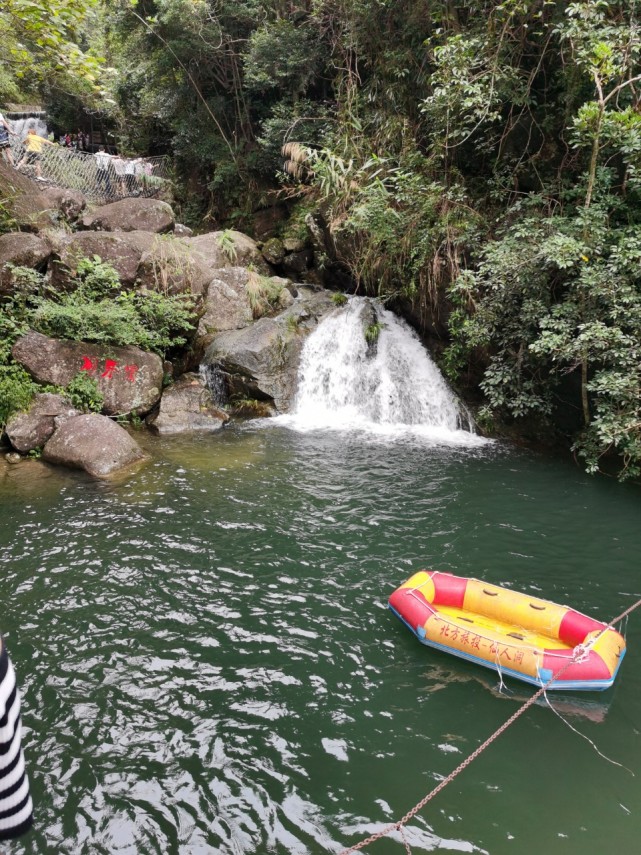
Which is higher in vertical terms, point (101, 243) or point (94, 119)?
point (94, 119)

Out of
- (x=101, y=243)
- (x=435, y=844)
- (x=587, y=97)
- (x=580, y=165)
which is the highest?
(x=587, y=97)

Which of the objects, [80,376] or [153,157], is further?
[153,157]

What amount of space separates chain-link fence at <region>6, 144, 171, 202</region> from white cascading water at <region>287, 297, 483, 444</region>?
943 cm

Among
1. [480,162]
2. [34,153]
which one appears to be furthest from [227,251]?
[480,162]

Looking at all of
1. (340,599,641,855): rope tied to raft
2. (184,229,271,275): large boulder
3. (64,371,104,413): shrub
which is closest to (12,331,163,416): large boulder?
(64,371,104,413): shrub

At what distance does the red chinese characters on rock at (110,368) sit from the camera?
33.5ft

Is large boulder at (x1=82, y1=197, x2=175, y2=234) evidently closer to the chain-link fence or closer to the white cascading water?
the chain-link fence

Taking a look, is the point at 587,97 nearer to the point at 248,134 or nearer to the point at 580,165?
the point at 580,165

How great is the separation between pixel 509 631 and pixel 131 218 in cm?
1278

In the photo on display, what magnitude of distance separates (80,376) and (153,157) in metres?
14.5

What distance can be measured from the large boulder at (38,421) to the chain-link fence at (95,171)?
855 cm

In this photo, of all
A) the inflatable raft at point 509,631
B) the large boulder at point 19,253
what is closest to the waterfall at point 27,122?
the large boulder at point 19,253

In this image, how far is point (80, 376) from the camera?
33.1 feet

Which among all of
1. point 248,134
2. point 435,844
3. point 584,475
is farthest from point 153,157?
point 435,844
